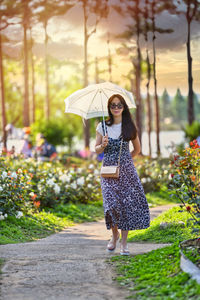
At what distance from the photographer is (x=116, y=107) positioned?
554cm

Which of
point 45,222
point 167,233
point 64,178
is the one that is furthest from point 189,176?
point 64,178

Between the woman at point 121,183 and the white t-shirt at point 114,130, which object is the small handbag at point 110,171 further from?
the white t-shirt at point 114,130

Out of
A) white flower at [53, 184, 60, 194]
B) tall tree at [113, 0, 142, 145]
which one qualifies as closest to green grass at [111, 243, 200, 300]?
white flower at [53, 184, 60, 194]

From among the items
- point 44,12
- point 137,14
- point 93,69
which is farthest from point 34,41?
point 137,14

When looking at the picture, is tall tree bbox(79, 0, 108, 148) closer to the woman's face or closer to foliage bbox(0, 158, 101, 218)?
foliage bbox(0, 158, 101, 218)

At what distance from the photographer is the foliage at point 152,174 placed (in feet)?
41.1

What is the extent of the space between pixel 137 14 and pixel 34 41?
18.3 feet

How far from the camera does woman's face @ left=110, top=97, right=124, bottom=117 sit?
18.2ft

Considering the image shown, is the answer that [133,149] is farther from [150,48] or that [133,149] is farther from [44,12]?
[44,12]

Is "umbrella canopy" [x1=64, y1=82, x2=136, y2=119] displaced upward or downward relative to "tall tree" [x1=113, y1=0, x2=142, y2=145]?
downward

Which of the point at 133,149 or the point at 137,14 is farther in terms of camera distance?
the point at 137,14

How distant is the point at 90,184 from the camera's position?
10.6 metres

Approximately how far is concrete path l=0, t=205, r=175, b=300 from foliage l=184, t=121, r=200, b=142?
22.5 feet

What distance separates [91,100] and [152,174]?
657 cm
